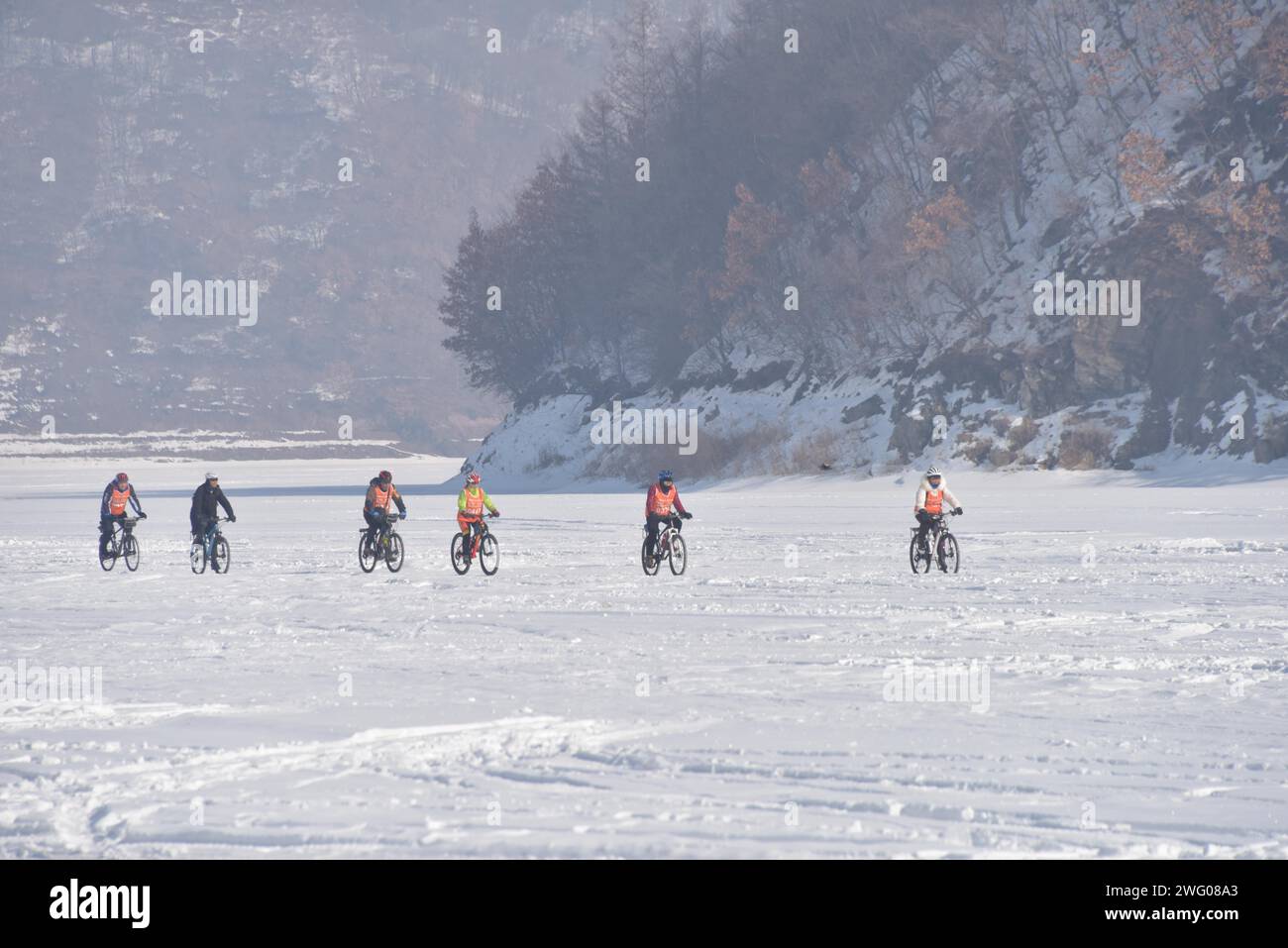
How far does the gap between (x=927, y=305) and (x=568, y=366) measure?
23.0 meters

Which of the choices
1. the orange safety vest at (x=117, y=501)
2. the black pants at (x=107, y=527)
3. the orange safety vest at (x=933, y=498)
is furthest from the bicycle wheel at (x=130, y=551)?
the orange safety vest at (x=933, y=498)

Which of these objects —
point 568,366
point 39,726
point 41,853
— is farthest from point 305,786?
point 568,366

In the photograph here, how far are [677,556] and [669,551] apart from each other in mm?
204

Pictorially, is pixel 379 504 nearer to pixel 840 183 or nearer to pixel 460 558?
pixel 460 558

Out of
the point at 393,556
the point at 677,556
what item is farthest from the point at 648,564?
the point at 393,556

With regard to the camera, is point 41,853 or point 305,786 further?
point 305,786

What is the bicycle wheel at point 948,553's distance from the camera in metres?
23.6

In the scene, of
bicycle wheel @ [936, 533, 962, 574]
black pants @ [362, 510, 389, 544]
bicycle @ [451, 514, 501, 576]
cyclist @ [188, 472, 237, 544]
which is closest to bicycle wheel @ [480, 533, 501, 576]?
bicycle @ [451, 514, 501, 576]

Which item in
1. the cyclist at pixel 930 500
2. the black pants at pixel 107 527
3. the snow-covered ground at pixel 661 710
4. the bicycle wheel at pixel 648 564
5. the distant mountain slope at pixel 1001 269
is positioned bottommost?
the snow-covered ground at pixel 661 710

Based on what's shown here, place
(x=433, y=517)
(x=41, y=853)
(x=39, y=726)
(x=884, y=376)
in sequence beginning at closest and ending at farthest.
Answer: (x=41, y=853), (x=39, y=726), (x=433, y=517), (x=884, y=376)

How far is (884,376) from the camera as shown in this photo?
6072cm

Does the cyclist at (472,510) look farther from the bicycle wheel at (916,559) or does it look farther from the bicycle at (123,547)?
the bicycle wheel at (916,559)

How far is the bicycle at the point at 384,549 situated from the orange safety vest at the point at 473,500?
1.56 m
